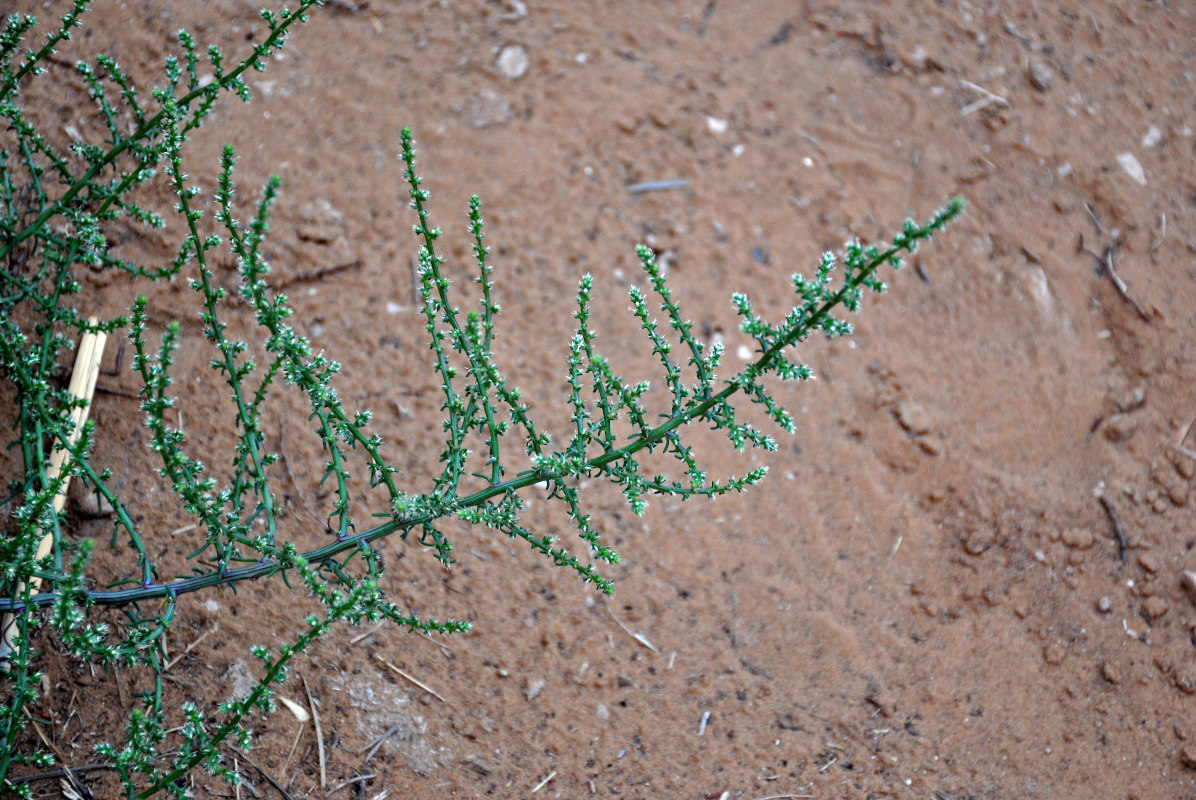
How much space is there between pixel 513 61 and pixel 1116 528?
284 centimetres

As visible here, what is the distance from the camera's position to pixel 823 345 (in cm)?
318

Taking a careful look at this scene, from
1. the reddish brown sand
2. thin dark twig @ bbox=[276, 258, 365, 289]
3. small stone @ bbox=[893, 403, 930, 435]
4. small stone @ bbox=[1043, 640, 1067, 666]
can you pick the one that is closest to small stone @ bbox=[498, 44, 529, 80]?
the reddish brown sand

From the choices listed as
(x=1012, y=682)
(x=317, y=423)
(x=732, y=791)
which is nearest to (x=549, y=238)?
(x=317, y=423)

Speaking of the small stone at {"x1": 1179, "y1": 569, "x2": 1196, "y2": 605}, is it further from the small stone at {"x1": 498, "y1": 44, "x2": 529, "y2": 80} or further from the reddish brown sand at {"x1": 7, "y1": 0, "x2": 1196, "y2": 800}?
the small stone at {"x1": 498, "y1": 44, "x2": 529, "y2": 80}

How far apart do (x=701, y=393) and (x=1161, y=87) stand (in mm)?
3212

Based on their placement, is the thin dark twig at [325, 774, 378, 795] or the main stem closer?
the main stem

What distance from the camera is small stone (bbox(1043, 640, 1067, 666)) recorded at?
2.76m

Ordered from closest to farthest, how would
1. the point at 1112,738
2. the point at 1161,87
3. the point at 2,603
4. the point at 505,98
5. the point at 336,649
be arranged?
the point at 2,603, the point at 336,649, the point at 1112,738, the point at 505,98, the point at 1161,87

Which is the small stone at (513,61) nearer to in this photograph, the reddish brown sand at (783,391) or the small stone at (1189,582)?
the reddish brown sand at (783,391)

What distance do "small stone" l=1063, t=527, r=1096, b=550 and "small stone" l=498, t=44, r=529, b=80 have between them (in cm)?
266

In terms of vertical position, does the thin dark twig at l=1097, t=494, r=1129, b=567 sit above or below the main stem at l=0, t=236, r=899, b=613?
below

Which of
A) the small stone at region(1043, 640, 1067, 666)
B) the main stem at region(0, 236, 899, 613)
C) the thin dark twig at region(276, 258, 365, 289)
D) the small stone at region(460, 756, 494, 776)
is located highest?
the main stem at region(0, 236, 899, 613)

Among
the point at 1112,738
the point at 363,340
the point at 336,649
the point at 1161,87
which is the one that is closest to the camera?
the point at 336,649

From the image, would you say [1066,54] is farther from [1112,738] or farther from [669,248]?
[1112,738]
